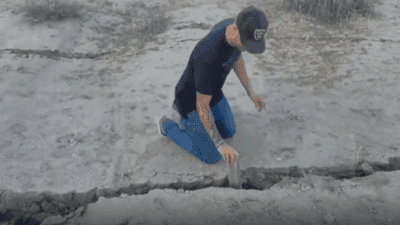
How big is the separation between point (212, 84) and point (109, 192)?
82 cm

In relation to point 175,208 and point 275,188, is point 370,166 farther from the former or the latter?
point 175,208

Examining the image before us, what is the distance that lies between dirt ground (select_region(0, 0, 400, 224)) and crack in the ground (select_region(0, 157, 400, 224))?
0.04 ft

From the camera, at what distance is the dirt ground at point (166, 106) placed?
1.50 m

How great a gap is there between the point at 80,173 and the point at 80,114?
0.61 meters

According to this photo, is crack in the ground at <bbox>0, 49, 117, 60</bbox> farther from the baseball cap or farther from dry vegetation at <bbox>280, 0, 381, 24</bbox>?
dry vegetation at <bbox>280, 0, 381, 24</bbox>

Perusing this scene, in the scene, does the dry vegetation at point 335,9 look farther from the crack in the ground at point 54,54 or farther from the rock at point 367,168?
the crack in the ground at point 54,54

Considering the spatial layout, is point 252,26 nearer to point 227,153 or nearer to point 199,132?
point 227,153

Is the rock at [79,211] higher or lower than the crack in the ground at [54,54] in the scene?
lower

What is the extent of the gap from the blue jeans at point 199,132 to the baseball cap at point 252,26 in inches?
24.6

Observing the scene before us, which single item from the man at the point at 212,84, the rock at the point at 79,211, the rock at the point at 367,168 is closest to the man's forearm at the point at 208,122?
the man at the point at 212,84

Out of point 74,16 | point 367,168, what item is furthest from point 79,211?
point 74,16

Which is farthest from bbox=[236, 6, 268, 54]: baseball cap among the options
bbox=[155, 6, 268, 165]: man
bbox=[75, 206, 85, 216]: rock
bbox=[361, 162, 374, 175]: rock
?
bbox=[75, 206, 85, 216]: rock

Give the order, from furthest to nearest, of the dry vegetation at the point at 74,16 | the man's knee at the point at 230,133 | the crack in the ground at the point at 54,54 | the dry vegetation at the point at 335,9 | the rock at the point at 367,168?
the dry vegetation at the point at 335,9 → the dry vegetation at the point at 74,16 → the crack in the ground at the point at 54,54 → the man's knee at the point at 230,133 → the rock at the point at 367,168

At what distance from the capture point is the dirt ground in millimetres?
1502
